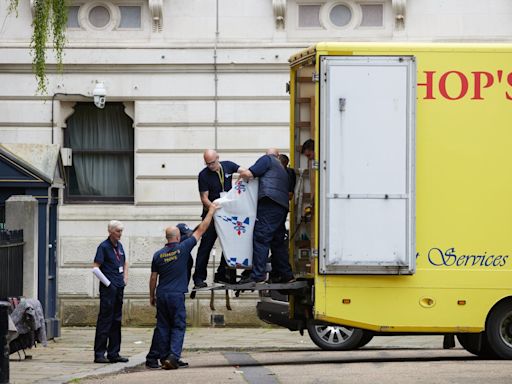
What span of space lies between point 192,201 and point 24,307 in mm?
6582

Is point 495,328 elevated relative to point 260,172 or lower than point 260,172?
lower

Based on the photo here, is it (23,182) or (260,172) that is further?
(23,182)

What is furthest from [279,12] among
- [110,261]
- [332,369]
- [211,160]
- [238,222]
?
[332,369]

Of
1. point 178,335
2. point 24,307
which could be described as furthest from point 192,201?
point 178,335

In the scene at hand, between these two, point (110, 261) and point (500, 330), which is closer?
point (500, 330)

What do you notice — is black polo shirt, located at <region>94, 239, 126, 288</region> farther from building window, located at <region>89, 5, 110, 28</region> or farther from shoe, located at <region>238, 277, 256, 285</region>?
building window, located at <region>89, 5, 110, 28</region>

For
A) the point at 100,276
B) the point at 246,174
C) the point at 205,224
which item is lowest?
the point at 100,276

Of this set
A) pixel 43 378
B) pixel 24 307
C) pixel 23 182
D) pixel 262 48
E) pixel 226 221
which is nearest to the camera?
pixel 43 378

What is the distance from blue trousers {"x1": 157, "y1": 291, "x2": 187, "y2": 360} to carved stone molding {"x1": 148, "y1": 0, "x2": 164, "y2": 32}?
886cm

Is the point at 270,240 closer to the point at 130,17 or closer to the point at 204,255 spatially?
the point at 204,255

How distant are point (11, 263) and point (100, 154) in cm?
624

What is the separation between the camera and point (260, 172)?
661 inches

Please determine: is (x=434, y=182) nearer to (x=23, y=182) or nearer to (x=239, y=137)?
(x=23, y=182)

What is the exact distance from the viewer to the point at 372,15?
81.8 ft
